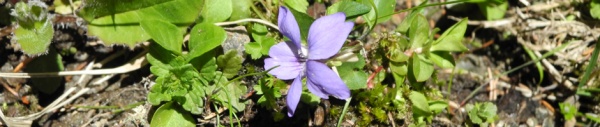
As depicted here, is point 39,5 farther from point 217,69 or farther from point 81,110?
point 217,69

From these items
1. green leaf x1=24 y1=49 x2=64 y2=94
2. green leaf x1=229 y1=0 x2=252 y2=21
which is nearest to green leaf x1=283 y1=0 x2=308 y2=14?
green leaf x1=229 y1=0 x2=252 y2=21

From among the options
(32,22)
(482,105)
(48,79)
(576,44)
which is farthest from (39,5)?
(576,44)

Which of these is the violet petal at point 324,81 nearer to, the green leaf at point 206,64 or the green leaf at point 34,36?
the green leaf at point 206,64

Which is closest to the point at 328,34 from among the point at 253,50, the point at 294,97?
the point at 294,97

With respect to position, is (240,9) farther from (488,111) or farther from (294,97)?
(488,111)

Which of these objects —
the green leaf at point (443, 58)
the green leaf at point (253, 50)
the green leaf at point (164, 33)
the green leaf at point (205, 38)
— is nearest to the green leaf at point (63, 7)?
the green leaf at point (164, 33)

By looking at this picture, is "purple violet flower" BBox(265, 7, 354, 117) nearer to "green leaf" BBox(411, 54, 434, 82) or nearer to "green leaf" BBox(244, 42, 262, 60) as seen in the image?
"green leaf" BBox(244, 42, 262, 60)
